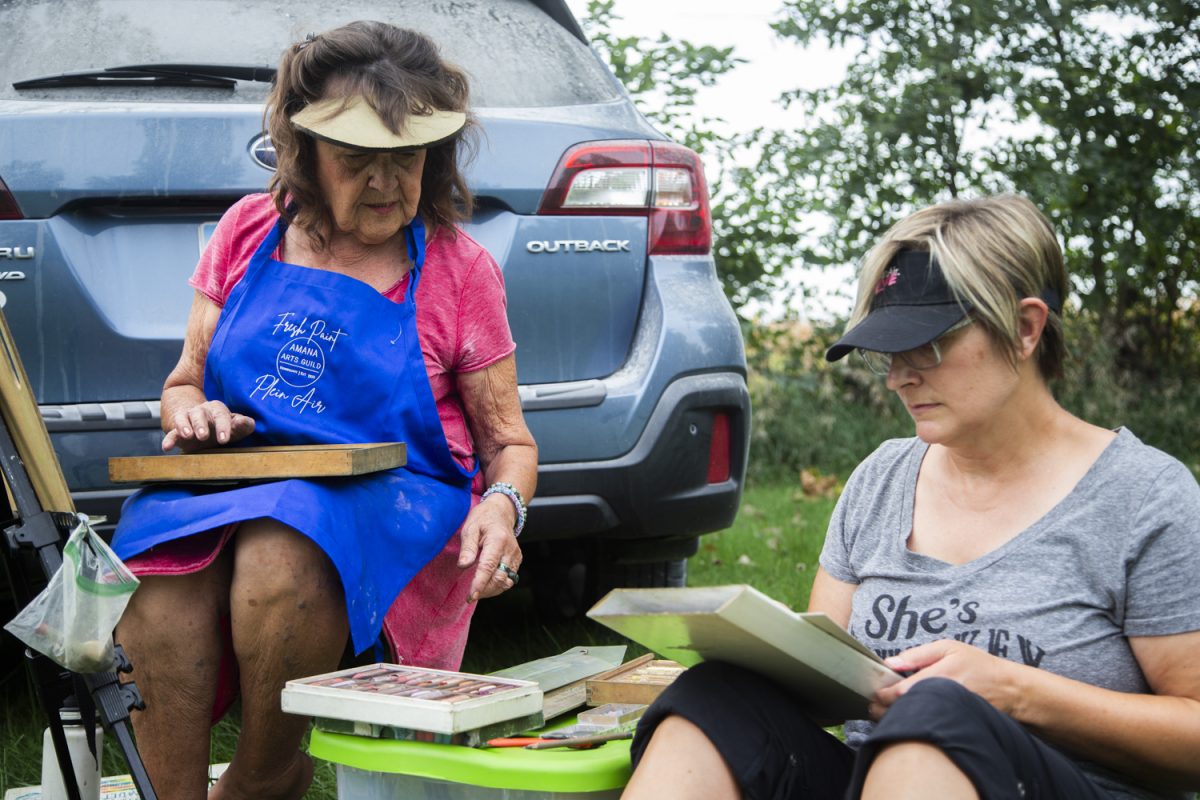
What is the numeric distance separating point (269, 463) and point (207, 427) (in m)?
0.16

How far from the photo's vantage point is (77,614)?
1.83 metres

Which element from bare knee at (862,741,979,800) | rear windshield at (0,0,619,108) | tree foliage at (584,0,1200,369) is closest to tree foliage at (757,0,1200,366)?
tree foliage at (584,0,1200,369)

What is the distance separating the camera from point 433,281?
95.6 inches

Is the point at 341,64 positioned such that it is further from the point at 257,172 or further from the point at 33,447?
the point at 33,447

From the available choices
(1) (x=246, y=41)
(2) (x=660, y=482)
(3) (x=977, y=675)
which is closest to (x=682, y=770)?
(3) (x=977, y=675)

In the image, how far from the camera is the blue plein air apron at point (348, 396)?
86.3 inches

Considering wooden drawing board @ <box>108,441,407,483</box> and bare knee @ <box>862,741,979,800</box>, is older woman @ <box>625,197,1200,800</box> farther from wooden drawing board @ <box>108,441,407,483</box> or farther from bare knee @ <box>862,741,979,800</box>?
wooden drawing board @ <box>108,441,407,483</box>

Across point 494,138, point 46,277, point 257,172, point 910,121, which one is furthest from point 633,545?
point 910,121

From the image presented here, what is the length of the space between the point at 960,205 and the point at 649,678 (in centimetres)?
88

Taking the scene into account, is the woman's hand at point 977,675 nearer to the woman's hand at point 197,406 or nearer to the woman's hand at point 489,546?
the woman's hand at point 489,546

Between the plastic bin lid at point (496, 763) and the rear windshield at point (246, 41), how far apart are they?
4.92 feet

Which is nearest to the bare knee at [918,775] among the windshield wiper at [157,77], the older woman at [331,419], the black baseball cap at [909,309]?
the black baseball cap at [909,309]

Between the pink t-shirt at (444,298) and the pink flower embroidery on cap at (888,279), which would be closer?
the pink flower embroidery on cap at (888,279)

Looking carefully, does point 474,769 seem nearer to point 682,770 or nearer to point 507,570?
point 682,770
